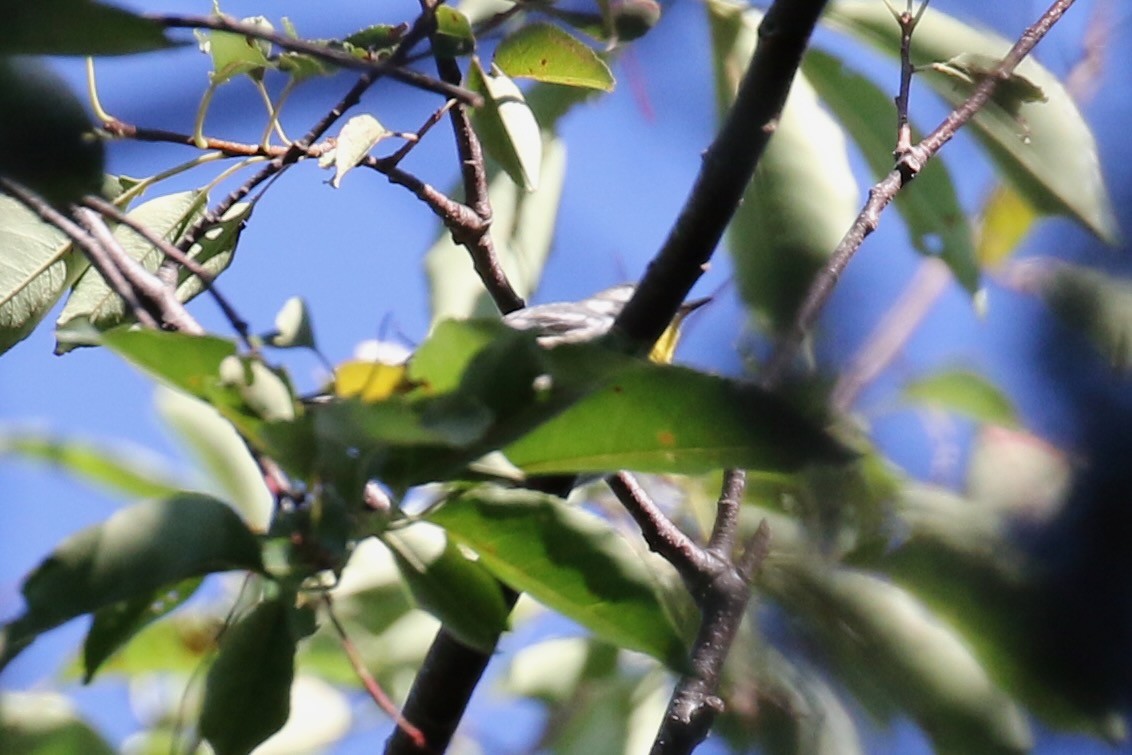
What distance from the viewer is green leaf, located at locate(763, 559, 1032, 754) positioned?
1.50ft

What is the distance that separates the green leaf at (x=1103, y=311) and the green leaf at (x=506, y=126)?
0.55 m

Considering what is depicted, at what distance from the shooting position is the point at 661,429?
0.60 metres

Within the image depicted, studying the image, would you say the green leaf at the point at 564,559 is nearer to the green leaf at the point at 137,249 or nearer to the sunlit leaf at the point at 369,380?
the sunlit leaf at the point at 369,380

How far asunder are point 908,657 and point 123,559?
32 centimetres

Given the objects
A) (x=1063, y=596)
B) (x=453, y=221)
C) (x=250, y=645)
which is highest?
(x=453, y=221)

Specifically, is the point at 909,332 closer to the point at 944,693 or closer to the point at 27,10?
the point at 944,693

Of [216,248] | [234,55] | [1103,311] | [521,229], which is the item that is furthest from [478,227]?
[1103,311]

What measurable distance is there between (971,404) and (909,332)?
0.18ft

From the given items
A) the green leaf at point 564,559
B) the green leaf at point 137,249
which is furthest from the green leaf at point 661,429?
the green leaf at point 137,249

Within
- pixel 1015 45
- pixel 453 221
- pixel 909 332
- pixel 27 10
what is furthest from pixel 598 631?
pixel 453 221

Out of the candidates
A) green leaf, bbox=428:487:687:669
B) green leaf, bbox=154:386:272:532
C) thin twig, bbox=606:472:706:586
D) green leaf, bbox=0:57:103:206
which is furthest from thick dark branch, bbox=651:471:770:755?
green leaf, bbox=154:386:272:532

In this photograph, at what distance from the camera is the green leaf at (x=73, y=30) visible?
552mm

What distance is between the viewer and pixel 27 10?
0.55m

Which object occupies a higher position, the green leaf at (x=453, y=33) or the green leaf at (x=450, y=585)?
the green leaf at (x=453, y=33)
